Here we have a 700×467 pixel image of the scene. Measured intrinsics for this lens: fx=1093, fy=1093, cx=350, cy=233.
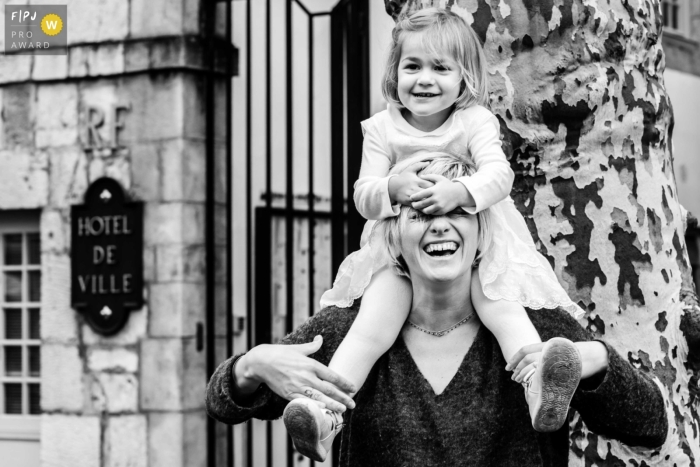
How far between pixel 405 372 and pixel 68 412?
381 cm

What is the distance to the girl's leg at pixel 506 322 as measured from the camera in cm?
211

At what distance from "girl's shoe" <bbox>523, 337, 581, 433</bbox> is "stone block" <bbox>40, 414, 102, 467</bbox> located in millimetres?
4029

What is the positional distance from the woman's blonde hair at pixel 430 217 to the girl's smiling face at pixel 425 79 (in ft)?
0.34

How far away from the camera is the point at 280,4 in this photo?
21.1 ft

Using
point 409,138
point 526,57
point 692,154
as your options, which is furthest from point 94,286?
point 692,154

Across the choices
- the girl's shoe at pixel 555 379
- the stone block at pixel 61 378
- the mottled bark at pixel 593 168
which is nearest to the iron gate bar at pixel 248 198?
the stone block at pixel 61 378

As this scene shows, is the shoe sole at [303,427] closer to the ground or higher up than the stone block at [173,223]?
closer to the ground

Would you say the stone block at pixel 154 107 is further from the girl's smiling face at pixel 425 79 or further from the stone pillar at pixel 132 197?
the girl's smiling face at pixel 425 79

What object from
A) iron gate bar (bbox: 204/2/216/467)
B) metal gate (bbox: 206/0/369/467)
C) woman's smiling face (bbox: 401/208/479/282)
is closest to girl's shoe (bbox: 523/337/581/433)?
woman's smiling face (bbox: 401/208/479/282)

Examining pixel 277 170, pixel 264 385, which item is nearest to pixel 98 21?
pixel 277 170

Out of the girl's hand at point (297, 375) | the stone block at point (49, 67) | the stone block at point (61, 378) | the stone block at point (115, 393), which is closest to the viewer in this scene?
the girl's hand at point (297, 375)

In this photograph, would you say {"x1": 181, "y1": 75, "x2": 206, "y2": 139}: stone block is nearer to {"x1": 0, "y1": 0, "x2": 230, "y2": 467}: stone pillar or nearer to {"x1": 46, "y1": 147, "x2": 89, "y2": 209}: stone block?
{"x1": 0, "y1": 0, "x2": 230, "y2": 467}: stone pillar

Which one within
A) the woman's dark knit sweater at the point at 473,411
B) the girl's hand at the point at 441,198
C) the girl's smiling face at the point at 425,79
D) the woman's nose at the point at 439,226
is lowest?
the woman's dark knit sweater at the point at 473,411

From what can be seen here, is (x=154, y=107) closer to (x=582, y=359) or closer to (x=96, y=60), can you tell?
(x=96, y=60)
